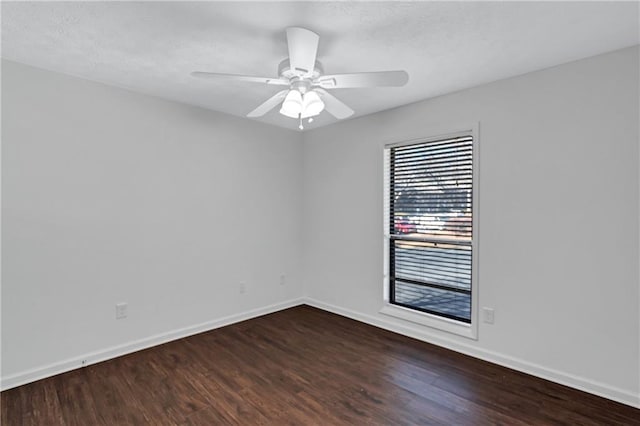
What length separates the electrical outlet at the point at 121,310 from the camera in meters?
2.86

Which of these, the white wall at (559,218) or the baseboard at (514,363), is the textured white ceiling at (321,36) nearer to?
the white wall at (559,218)

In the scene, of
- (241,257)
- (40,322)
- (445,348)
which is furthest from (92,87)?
(445,348)

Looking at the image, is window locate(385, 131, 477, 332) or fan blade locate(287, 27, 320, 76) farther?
window locate(385, 131, 477, 332)

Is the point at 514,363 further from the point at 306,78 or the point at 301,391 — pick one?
the point at 306,78

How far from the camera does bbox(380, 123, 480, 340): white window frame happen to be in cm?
285

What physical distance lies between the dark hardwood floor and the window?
516mm

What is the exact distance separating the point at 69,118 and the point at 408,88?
110 inches

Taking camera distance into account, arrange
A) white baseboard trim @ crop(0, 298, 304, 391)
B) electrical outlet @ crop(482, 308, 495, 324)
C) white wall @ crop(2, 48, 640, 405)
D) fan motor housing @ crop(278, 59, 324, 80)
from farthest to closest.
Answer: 1. electrical outlet @ crop(482, 308, 495, 324)
2. white baseboard trim @ crop(0, 298, 304, 391)
3. white wall @ crop(2, 48, 640, 405)
4. fan motor housing @ crop(278, 59, 324, 80)

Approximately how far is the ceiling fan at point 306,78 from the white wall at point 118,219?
150 cm

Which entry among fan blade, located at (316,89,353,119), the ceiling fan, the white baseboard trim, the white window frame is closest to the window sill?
the white window frame

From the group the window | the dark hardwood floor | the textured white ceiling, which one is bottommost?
the dark hardwood floor

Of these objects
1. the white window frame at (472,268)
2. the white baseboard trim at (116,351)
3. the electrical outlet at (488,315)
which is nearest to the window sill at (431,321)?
the white window frame at (472,268)

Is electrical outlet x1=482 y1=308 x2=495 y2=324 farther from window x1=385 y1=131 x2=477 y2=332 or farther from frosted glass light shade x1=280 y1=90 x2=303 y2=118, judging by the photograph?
frosted glass light shade x1=280 y1=90 x2=303 y2=118

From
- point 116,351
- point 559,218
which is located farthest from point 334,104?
point 116,351
